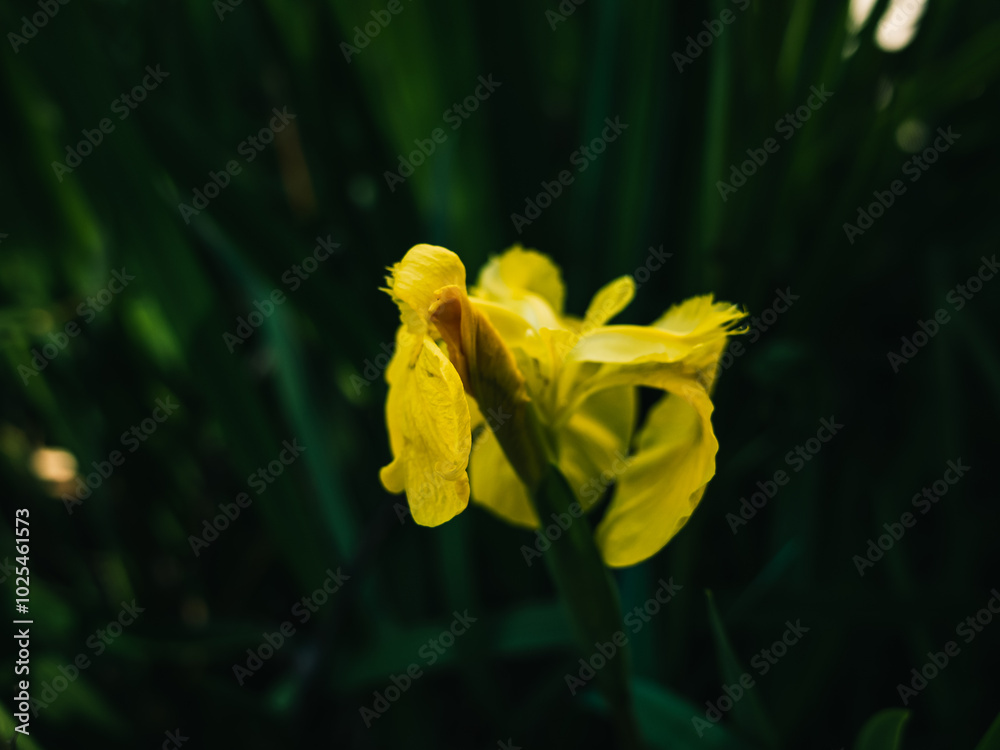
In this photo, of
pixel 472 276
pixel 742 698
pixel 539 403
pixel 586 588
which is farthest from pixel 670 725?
pixel 472 276

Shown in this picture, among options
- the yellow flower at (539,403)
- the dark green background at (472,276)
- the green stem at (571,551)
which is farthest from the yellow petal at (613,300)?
the dark green background at (472,276)

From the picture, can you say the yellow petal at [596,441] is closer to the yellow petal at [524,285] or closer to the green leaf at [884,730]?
the yellow petal at [524,285]

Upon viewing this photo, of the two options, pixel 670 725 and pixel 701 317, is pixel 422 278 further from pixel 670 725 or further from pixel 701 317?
pixel 670 725

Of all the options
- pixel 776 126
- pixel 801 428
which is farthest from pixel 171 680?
pixel 776 126

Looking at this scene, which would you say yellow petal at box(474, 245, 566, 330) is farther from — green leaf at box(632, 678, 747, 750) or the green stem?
green leaf at box(632, 678, 747, 750)

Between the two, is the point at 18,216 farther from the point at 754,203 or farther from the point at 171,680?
the point at 754,203

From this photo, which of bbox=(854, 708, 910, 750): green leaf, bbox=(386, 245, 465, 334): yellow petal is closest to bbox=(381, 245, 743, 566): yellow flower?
bbox=(386, 245, 465, 334): yellow petal

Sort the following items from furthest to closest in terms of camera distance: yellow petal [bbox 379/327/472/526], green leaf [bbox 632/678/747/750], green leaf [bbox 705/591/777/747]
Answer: green leaf [bbox 632/678/747/750], green leaf [bbox 705/591/777/747], yellow petal [bbox 379/327/472/526]
